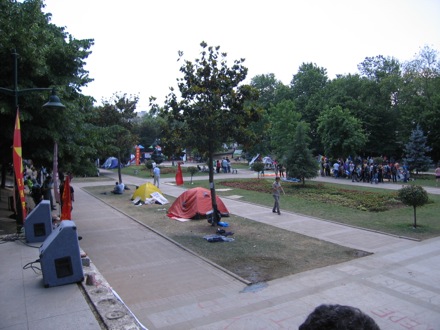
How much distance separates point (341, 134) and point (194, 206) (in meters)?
24.4

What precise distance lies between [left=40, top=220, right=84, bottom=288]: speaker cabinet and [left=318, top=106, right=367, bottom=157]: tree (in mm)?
31441

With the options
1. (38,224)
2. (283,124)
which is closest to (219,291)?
(38,224)

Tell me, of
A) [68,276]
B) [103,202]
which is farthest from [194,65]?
[103,202]

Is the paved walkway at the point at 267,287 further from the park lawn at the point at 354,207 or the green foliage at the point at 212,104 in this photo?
the green foliage at the point at 212,104

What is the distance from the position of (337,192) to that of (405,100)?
30.5 metres

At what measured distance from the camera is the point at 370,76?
5819cm

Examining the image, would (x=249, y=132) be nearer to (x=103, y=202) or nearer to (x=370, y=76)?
(x=103, y=202)

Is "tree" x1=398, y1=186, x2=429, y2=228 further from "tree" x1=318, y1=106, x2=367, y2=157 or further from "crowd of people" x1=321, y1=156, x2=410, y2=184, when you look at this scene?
"tree" x1=318, y1=106, x2=367, y2=157

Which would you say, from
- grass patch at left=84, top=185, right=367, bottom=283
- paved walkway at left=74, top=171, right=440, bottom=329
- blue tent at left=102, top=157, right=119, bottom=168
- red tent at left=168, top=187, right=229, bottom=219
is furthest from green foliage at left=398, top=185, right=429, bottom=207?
blue tent at left=102, top=157, right=119, bottom=168

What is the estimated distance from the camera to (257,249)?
35.7 ft

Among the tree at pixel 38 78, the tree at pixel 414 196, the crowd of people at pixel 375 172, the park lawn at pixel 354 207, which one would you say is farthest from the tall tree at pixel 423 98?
the tree at pixel 38 78

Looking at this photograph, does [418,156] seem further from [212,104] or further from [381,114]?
[212,104]

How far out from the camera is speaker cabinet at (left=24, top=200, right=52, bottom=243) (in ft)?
34.1

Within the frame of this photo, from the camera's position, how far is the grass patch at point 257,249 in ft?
30.1
